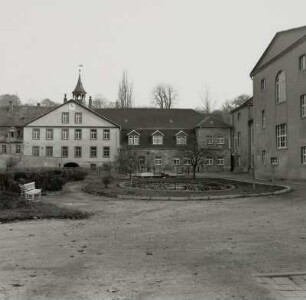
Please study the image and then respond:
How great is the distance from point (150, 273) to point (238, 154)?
52.8 metres

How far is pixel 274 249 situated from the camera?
8.15 meters

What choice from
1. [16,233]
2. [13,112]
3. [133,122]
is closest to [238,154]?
[133,122]

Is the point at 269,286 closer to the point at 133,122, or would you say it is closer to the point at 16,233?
the point at 16,233

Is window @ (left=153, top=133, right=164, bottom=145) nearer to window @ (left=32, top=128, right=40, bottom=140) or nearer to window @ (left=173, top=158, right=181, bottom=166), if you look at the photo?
window @ (left=173, top=158, right=181, bottom=166)

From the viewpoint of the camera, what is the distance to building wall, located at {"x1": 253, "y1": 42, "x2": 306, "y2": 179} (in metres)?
29.8

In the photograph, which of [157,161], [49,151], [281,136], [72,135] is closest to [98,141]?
[72,135]

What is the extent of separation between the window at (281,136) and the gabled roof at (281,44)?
5806mm

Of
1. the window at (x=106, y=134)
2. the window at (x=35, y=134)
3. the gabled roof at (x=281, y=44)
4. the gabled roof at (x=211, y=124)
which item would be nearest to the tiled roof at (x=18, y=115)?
the window at (x=35, y=134)

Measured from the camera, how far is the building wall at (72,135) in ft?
198

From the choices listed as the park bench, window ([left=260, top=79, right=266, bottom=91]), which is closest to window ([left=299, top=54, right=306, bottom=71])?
window ([left=260, top=79, right=266, bottom=91])

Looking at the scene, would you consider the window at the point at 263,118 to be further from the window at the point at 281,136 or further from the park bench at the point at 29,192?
the park bench at the point at 29,192

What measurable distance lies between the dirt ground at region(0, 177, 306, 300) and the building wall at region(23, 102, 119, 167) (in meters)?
47.5

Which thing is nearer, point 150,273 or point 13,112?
point 150,273

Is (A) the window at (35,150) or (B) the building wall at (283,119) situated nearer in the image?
(B) the building wall at (283,119)
